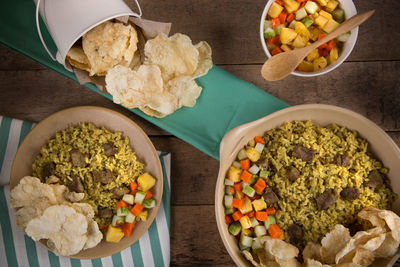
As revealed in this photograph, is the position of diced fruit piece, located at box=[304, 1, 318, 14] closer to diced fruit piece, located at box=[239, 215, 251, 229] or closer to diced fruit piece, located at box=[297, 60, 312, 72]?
diced fruit piece, located at box=[297, 60, 312, 72]

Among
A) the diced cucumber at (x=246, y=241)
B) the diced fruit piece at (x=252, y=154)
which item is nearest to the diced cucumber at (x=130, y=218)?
the diced cucumber at (x=246, y=241)

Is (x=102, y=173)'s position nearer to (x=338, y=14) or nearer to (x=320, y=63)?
(x=320, y=63)

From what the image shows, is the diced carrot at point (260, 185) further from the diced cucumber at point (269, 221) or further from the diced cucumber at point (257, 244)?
the diced cucumber at point (257, 244)

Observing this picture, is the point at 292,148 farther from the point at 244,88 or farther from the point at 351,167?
the point at 244,88

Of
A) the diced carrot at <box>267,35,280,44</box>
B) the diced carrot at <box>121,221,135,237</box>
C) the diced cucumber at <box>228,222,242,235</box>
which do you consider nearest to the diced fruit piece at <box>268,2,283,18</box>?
the diced carrot at <box>267,35,280,44</box>

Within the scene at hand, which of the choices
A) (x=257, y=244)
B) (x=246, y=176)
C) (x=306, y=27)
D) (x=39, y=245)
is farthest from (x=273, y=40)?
(x=39, y=245)
